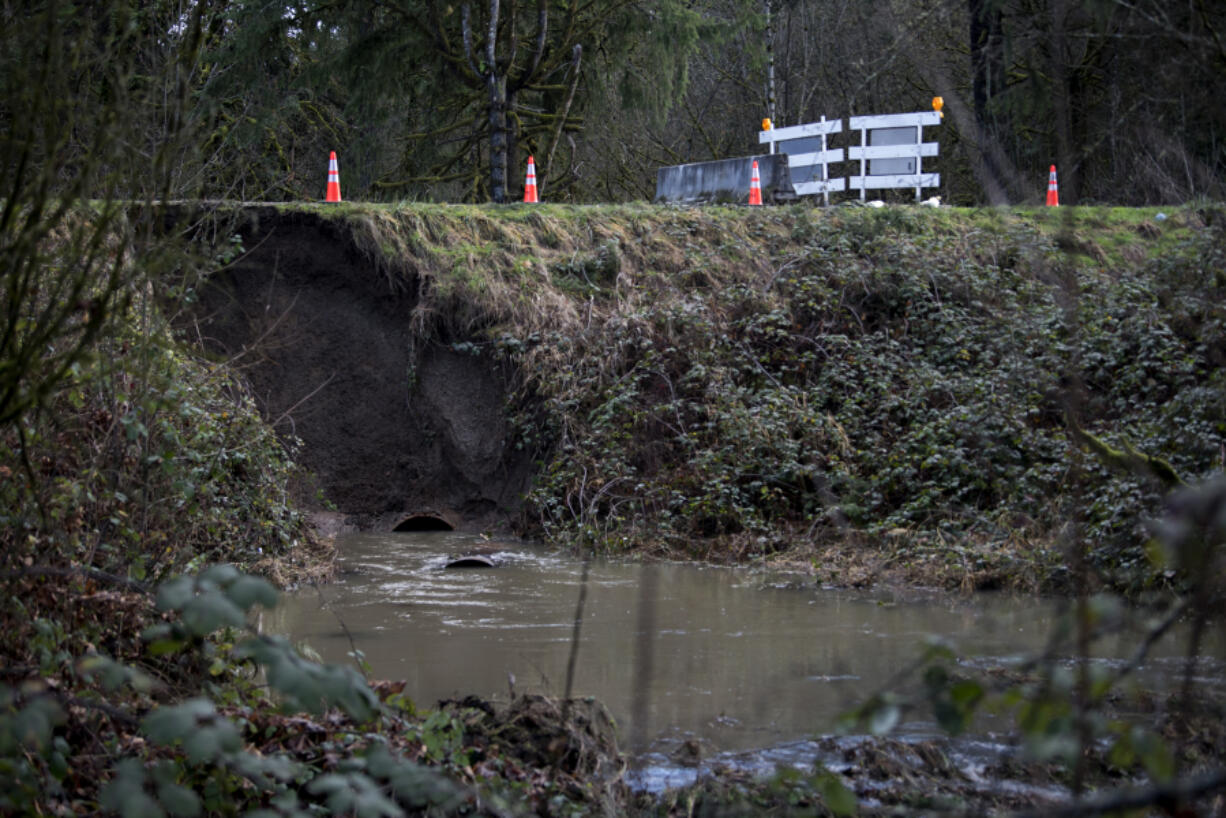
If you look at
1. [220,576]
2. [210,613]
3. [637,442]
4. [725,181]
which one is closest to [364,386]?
[637,442]

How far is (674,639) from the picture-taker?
21.6 feet

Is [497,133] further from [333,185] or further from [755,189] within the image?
Answer: [755,189]

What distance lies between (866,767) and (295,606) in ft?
15.3

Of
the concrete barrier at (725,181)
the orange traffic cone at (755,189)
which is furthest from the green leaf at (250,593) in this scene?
the concrete barrier at (725,181)

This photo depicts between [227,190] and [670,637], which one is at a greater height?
[227,190]

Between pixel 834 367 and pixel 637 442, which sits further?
pixel 834 367

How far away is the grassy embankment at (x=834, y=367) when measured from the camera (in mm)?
8805

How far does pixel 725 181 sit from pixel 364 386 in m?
6.42

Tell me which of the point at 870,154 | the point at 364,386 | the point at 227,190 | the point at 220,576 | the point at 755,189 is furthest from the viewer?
the point at 870,154

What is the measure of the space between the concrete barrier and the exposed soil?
5119mm

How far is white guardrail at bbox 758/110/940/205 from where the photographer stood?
1633cm

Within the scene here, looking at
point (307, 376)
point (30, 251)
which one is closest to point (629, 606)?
point (30, 251)

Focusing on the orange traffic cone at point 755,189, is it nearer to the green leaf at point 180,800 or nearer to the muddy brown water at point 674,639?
the muddy brown water at point 674,639

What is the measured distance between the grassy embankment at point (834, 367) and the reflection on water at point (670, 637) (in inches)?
31.6
